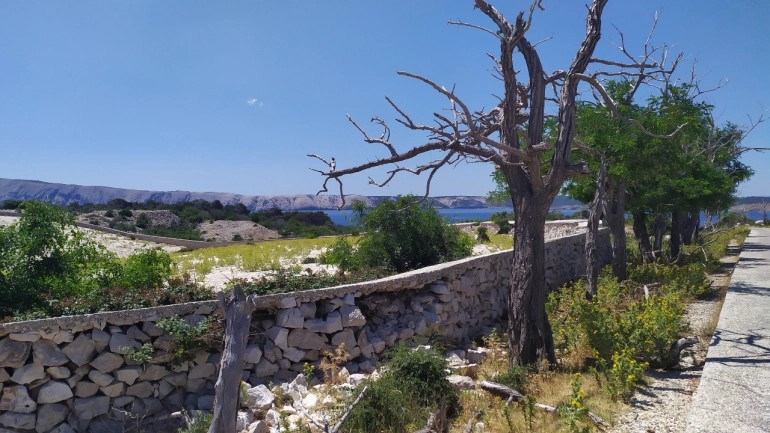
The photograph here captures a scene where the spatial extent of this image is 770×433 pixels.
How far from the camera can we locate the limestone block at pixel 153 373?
5.90 meters

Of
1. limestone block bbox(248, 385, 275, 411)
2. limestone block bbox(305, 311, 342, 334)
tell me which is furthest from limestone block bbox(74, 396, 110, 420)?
limestone block bbox(305, 311, 342, 334)

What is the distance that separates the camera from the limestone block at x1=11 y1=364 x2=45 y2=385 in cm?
537

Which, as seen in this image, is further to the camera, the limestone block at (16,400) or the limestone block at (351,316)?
the limestone block at (351,316)

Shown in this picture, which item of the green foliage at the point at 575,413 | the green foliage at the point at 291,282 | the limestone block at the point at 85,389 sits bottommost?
the limestone block at the point at 85,389

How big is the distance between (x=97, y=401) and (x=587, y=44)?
671 cm

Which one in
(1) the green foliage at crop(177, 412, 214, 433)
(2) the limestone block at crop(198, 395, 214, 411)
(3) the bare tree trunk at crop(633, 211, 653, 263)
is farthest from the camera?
(3) the bare tree trunk at crop(633, 211, 653, 263)

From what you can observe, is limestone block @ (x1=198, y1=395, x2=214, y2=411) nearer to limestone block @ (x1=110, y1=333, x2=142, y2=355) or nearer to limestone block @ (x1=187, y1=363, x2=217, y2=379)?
limestone block @ (x1=187, y1=363, x2=217, y2=379)

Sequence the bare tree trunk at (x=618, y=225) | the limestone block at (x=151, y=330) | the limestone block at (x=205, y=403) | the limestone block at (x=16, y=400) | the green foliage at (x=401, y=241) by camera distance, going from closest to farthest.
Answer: the limestone block at (x=16, y=400), the limestone block at (x=205, y=403), the limestone block at (x=151, y=330), the green foliage at (x=401, y=241), the bare tree trunk at (x=618, y=225)

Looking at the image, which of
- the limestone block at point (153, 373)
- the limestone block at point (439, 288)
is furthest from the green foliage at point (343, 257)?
the limestone block at point (153, 373)

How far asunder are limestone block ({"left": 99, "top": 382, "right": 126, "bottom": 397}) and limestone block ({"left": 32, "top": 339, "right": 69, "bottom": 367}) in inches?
18.6

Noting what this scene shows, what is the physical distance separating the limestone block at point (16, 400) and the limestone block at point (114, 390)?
0.62 metres

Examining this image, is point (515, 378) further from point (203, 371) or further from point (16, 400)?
point (16, 400)

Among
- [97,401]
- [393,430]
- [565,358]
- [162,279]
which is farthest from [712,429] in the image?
[162,279]

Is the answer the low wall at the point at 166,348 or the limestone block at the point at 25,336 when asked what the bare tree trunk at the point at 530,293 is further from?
the limestone block at the point at 25,336
